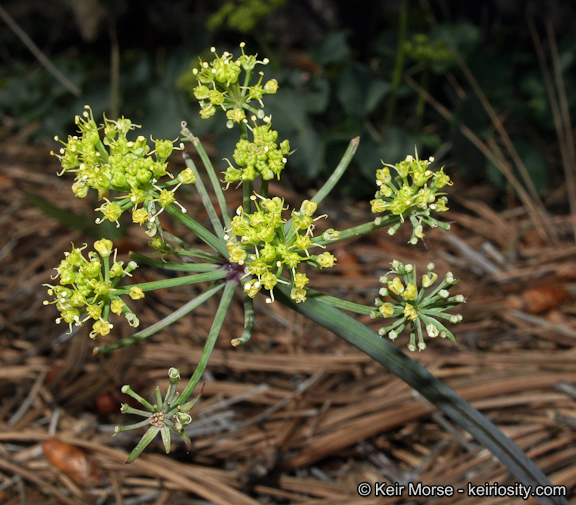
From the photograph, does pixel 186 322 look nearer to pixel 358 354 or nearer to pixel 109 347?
pixel 358 354

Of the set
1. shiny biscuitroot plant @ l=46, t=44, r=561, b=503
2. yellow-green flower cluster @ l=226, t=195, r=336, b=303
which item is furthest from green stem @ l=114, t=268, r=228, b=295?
yellow-green flower cluster @ l=226, t=195, r=336, b=303

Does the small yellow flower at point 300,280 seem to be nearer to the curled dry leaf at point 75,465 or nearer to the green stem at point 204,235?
the green stem at point 204,235

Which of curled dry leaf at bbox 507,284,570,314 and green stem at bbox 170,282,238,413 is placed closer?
green stem at bbox 170,282,238,413

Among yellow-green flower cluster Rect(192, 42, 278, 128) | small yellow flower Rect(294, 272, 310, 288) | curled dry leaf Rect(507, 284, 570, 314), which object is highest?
curled dry leaf Rect(507, 284, 570, 314)

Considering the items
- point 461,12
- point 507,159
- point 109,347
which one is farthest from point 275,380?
point 461,12

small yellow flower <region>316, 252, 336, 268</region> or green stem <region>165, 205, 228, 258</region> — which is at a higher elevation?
green stem <region>165, 205, 228, 258</region>

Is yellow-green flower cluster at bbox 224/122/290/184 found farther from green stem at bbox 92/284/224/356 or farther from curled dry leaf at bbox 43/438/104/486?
curled dry leaf at bbox 43/438/104/486

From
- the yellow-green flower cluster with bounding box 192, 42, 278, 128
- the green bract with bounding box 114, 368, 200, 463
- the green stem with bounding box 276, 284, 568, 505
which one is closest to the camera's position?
the green bract with bounding box 114, 368, 200, 463

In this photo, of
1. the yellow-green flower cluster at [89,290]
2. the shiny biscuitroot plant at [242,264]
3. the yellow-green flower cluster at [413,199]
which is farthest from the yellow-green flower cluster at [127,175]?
the yellow-green flower cluster at [413,199]
